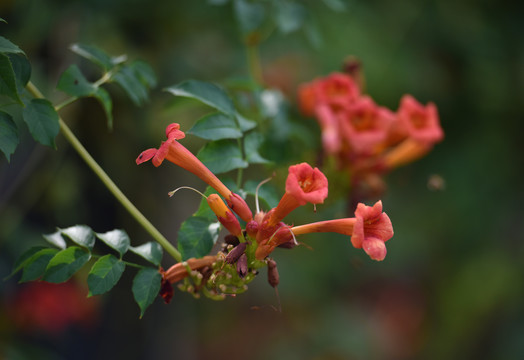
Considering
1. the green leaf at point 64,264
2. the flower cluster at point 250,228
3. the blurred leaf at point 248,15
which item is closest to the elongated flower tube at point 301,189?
the flower cluster at point 250,228

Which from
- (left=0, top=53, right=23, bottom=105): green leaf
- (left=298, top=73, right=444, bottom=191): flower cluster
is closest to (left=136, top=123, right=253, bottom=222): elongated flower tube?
(left=0, top=53, right=23, bottom=105): green leaf

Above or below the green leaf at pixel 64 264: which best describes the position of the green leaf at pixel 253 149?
above

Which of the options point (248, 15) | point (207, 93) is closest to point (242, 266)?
point (207, 93)

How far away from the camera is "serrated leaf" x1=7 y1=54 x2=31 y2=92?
4.26 feet

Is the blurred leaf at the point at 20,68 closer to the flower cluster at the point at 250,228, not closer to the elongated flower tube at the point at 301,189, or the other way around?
the flower cluster at the point at 250,228

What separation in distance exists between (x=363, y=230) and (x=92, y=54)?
990mm

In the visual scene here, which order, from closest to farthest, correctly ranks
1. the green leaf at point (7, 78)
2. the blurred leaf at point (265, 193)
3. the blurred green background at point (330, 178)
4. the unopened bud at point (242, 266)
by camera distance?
the green leaf at point (7, 78), the unopened bud at point (242, 266), the blurred leaf at point (265, 193), the blurred green background at point (330, 178)

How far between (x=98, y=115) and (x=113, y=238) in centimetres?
187

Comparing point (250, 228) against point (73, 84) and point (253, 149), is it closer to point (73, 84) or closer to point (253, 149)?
point (253, 149)

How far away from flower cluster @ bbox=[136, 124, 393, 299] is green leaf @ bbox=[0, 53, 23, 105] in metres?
0.32

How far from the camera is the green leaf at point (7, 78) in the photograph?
1169 mm

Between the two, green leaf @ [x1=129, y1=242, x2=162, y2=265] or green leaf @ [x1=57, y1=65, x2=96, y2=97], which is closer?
green leaf @ [x1=129, y1=242, x2=162, y2=265]

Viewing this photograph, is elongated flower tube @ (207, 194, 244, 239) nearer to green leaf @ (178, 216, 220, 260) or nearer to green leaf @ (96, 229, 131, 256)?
green leaf @ (178, 216, 220, 260)

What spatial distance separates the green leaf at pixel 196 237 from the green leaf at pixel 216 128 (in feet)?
0.84
